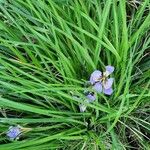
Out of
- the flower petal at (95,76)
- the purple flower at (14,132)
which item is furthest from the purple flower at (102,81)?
the purple flower at (14,132)

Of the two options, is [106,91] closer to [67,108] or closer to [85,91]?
[85,91]

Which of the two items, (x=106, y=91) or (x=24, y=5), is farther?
(x=24, y=5)

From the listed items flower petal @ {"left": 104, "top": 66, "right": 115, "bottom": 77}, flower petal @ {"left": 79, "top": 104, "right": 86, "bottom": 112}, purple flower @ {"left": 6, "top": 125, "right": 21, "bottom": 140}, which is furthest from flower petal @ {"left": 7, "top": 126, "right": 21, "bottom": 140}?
flower petal @ {"left": 104, "top": 66, "right": 115, "bottom": 77}

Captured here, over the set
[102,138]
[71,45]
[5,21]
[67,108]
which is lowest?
[102,138]

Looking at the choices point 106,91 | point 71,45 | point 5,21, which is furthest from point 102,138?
point 5,21

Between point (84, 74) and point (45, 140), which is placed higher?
point (84, 74)

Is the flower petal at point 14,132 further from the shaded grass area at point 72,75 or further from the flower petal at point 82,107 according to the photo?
the flower petal at point 82,107

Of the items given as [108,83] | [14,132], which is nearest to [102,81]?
[108,83]
